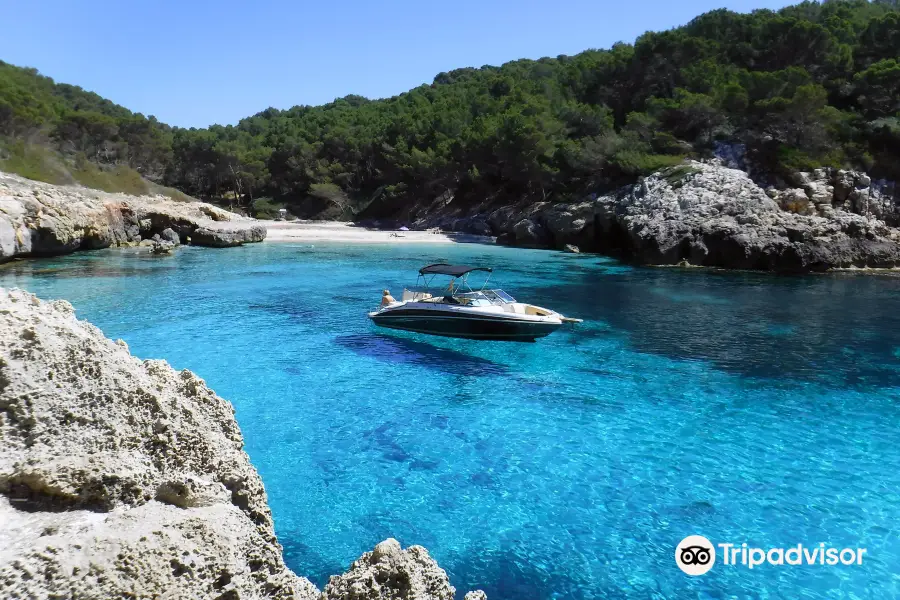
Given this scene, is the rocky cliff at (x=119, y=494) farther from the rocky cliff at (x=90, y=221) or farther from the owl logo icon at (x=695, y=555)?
the rocky cliff at (x=90, y=221)

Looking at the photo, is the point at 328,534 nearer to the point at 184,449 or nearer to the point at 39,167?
the point at 184,449

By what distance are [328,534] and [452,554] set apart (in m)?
1.53

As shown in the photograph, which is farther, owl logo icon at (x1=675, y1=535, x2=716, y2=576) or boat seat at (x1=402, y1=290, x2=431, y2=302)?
boat seat at (x1=402, y1=290, x2=431, y2=302)

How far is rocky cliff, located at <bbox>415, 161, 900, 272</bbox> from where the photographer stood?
105 ft

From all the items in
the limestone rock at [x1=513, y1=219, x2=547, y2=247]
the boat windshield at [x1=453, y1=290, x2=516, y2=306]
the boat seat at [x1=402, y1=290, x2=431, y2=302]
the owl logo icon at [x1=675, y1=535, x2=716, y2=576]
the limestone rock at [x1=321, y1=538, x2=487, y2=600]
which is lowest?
the owl logo icon at [x1=675, y1=535, x2=716, y2=576]

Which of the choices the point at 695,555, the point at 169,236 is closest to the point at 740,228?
the point at 695,555

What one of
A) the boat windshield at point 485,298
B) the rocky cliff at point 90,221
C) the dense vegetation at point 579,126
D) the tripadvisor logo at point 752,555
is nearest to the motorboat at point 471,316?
the boat windshield at point 485,298

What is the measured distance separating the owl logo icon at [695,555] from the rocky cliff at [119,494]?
368 cm

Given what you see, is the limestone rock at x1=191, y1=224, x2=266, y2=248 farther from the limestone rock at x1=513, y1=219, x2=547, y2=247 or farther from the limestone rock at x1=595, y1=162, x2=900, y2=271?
the limestone rock at x1=595, y1=162, x2=900, y2=271

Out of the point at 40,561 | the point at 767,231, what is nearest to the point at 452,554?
the point at 40,561

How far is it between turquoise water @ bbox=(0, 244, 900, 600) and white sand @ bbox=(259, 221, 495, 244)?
82.4 feet

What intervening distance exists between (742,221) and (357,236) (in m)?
28.8

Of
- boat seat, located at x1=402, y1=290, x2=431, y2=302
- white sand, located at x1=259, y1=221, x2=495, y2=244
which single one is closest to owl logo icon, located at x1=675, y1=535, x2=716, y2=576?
boat seat, located at x1=402, y1=290, x2=431, y2=302

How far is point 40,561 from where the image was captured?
271 cm
